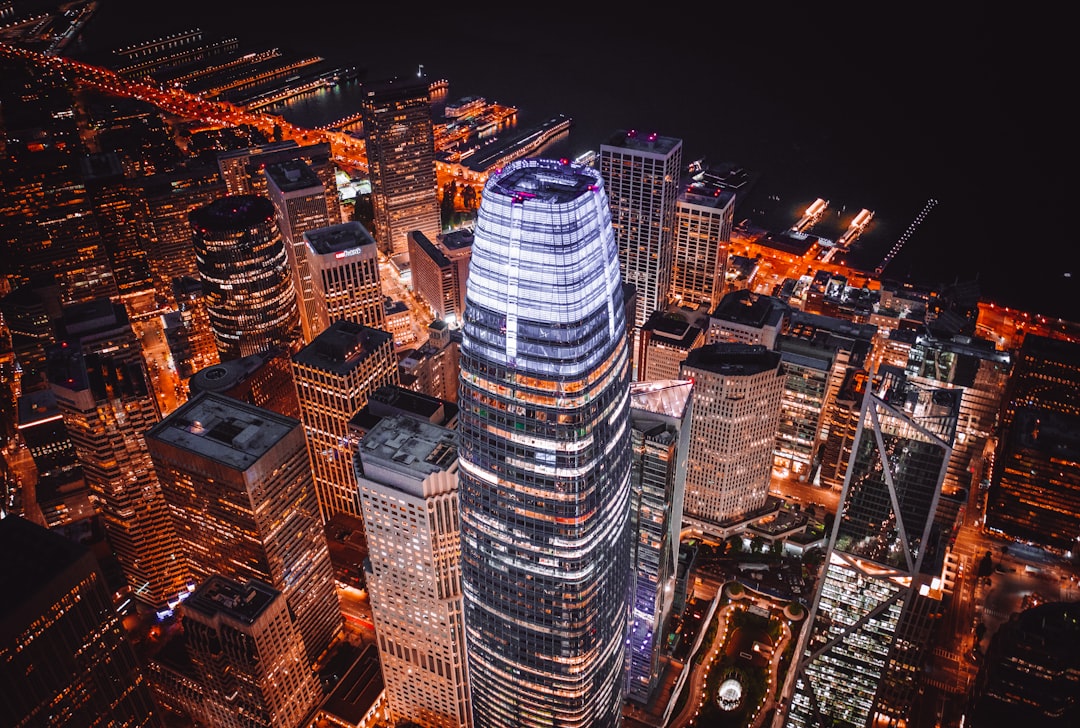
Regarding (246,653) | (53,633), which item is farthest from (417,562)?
(53,633)

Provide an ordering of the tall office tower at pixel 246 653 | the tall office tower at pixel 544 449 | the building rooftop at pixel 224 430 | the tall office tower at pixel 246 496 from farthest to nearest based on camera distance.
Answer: the tall office tower at pixel 246 496 < the building rooftop at pixel 224 430 < the tall office tower at pixel 246 653 < the tall office tower at pixel 544 449

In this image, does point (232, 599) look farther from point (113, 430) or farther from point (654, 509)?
point (654, 509)

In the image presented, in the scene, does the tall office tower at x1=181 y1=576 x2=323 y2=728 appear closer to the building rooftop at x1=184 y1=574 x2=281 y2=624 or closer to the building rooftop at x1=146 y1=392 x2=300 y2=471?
the building rooftop at x1=184 y1=574 x2=281 y2=624

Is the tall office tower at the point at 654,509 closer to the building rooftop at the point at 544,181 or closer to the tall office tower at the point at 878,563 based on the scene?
the tall office tower at the point at 878,563

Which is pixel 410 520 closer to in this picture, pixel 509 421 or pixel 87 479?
pixel 509 421

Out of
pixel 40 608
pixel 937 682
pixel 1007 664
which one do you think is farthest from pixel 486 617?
pixel 937 682

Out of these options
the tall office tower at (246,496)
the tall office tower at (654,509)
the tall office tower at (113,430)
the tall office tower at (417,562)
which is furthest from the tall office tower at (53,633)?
the tall office tower at (113,430)
